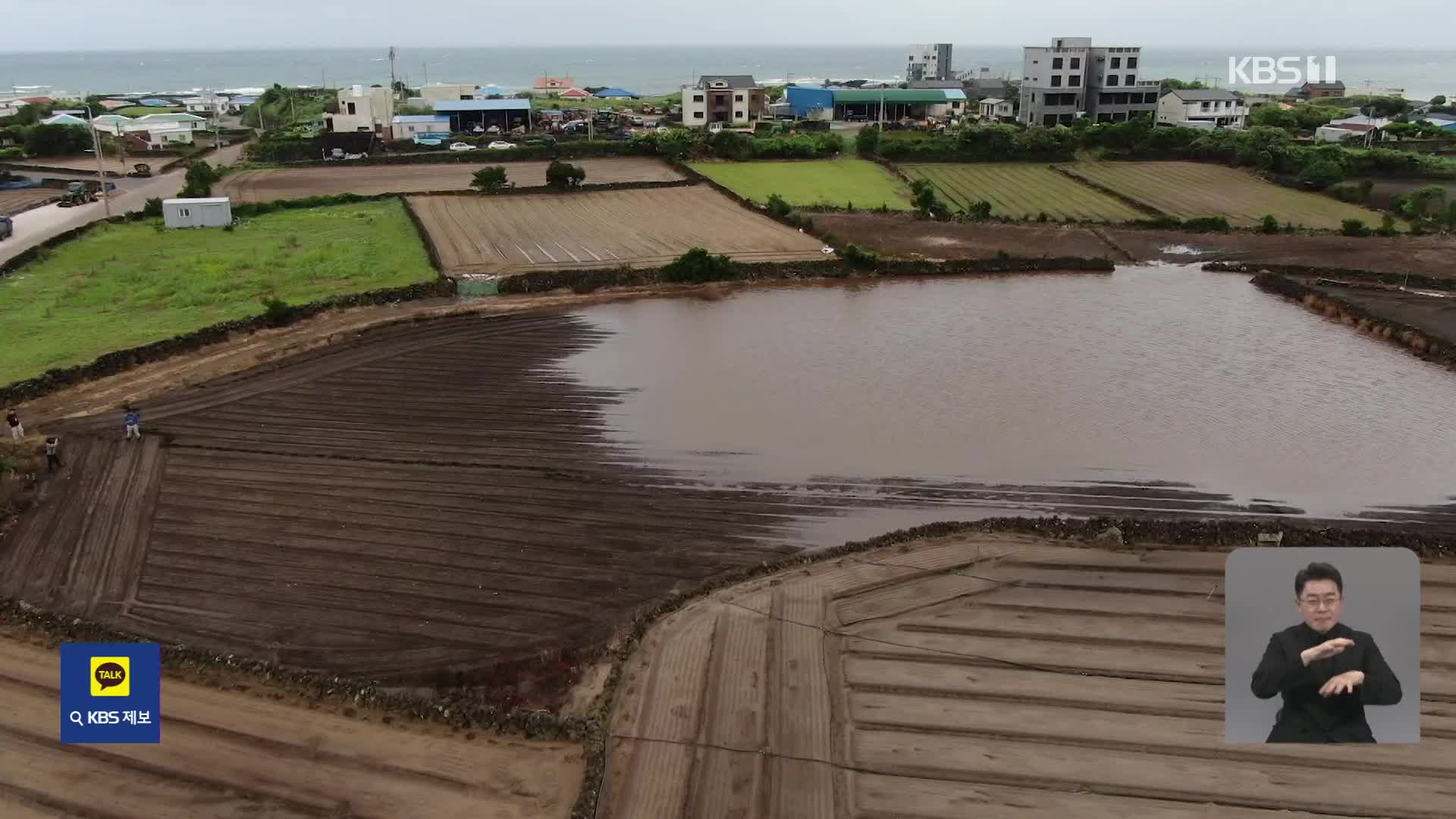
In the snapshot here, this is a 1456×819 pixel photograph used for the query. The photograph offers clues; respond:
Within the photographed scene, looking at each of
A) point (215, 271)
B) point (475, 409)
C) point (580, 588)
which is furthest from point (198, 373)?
point (580, 588)

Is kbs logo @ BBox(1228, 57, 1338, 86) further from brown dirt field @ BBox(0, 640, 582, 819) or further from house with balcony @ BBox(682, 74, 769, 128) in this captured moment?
brown dirt field @ BBox(0, 640, 582, 819)

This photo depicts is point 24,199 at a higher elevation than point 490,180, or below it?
below

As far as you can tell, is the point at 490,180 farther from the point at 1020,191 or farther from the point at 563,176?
the point at 1020,191

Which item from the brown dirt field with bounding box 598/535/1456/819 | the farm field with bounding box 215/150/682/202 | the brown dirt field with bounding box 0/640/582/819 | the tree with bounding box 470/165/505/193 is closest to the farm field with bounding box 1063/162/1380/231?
the farm field with bounding box 215/150/682/202

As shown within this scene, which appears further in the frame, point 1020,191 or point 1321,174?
point 1020,191

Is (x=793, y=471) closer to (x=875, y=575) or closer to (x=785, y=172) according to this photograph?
(x=875, y=575)

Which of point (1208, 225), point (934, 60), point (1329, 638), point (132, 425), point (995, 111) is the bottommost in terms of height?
point (132, 425)

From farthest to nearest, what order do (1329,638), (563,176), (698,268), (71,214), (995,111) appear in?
1. (995,111)
2. (563,176)
3. (71,214)
4. (698,268)
5. (1329,638)

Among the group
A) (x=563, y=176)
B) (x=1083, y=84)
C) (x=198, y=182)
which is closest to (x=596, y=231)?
(x=563, y=176)
